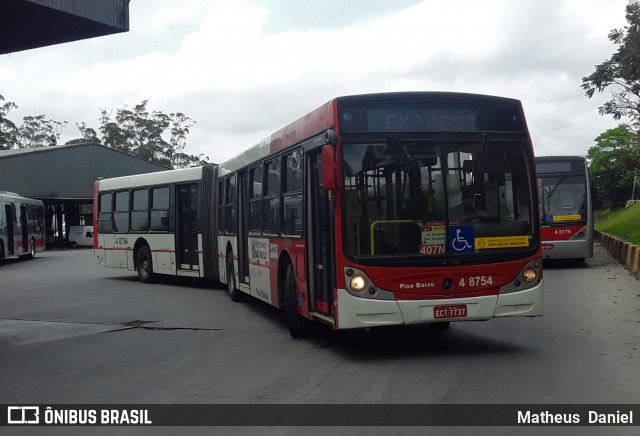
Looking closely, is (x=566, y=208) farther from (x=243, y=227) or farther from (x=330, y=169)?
(x=330, y=169)

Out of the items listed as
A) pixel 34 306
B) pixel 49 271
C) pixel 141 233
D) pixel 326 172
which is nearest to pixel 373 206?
pixel 326 172

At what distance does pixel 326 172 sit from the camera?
8.30 meters

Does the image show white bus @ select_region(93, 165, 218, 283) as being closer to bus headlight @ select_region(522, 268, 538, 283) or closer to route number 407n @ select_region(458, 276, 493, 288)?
route number 407n @ select_region(458, 276, 493, 288)

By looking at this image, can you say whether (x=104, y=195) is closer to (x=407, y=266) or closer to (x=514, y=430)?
(x=407, y=266)

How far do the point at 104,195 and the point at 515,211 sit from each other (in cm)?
1669

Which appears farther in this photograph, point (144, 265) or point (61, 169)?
point (61, 169)

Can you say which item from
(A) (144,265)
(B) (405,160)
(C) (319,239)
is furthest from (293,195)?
(A) (144,265)

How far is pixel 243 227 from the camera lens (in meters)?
13.7

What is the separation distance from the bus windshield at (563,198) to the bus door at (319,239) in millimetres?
12446

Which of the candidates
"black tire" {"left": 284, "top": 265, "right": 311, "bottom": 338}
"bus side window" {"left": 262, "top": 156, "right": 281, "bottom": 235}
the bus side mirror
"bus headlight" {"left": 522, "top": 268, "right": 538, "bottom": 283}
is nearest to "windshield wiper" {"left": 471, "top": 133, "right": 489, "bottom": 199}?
"bus headlight" {"left": 522, "top": 268, "right": 538, "bottom": 283}

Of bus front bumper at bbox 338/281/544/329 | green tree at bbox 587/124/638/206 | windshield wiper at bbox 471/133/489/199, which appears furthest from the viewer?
green tree at bbox 587/124/638/206

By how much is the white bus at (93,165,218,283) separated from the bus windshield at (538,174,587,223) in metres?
8.96

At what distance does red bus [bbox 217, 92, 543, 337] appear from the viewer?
27.6 ft

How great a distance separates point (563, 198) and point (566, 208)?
278 mm
